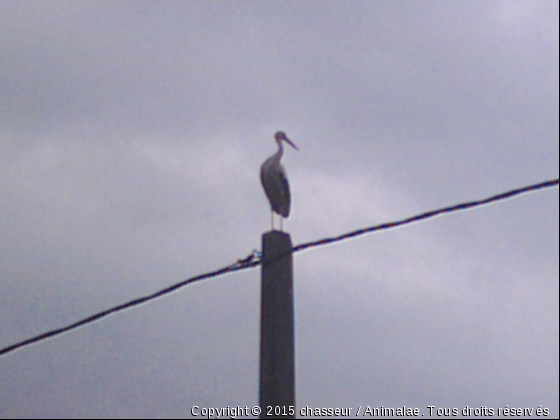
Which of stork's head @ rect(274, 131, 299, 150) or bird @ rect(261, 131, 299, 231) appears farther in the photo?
stork's head @ rect(274, 131, 299, 150)

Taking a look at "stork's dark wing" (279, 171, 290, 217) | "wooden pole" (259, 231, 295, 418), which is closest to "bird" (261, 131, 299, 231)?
"stork's dark wing" (279, 171, 290, 217)

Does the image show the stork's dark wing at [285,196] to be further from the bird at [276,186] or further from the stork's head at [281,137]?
the stork's head at [281,137]

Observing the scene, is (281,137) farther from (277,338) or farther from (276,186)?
(277,338)

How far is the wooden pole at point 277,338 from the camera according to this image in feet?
12.3

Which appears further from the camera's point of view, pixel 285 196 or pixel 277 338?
pixel 285 196

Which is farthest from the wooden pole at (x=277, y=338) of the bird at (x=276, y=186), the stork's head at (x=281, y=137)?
the stork's head at (x=281, y=137)

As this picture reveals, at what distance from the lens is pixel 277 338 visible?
12.6ft

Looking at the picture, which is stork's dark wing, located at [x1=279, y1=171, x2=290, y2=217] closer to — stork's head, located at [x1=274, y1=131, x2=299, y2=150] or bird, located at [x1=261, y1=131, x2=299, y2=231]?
bird, located at [x1=261, y1=131, x2=299, y2=231]

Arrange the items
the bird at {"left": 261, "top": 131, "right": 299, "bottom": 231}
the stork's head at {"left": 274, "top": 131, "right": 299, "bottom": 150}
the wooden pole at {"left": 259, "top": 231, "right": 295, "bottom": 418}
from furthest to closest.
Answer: the stork's head at {"left": 274, "top": 131, "right": 299, "bottom": 150} → the bird at {"left": 261, "top": 131, "right": 299, "bottom": 231} → the wooden pole at {"left": 259, "top": 231, "right": 295, "bottom": 418}

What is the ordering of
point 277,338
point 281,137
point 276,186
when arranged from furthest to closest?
point 281,137
point 276,186
point 277,338

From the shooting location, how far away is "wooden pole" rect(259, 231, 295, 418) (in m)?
3.75

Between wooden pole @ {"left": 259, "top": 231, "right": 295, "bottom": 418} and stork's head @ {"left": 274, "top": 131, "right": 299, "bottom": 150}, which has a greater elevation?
stork's head @ {"left": 274, "top": 131, "right": 299, "bottom": 150}

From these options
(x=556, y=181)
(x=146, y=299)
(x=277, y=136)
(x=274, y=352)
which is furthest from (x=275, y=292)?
(x=277, y=136)

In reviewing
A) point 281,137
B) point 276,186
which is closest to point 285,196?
point 276,186
